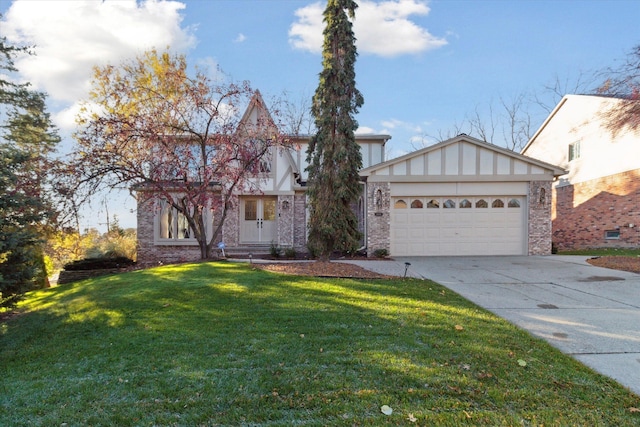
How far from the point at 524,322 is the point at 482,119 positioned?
28.9 meters

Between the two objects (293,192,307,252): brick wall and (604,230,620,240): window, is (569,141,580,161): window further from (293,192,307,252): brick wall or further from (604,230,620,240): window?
(293,192,307,252): brick wall

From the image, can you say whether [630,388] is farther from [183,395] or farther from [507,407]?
[183,395]

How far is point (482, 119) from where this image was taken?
29.5 meters

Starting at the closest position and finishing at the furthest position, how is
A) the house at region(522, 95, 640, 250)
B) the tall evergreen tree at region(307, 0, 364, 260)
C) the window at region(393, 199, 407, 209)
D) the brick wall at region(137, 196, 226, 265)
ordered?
the tall evergreen tree at region(307, 0, 364, 260) < the window at region(393, 199, 407, 209) < the brick wall at region(137, 196, 226, 265) < the house at region(522, 95, 640, 250)

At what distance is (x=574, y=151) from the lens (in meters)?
18.3

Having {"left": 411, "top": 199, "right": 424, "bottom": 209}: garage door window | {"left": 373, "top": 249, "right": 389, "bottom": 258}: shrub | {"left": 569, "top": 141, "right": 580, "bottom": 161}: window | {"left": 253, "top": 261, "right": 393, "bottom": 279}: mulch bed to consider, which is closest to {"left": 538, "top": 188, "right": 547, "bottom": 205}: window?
{"left": 411, "top": 199, "right": 424, "bottom": 209}: garage door window

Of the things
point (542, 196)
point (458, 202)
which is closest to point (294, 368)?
point (458, 202)

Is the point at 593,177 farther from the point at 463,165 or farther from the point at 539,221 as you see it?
the point at 463,165

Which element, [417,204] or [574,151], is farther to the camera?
[574,151]

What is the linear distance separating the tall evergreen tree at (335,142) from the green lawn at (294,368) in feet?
11.5

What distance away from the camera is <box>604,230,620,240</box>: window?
50.4 ft

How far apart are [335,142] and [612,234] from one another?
14995 millimetres

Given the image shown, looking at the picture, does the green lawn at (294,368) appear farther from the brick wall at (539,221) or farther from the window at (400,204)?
the brick wall at (539,221)

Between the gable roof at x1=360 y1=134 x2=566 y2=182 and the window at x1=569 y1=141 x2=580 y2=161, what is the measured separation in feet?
23.6
